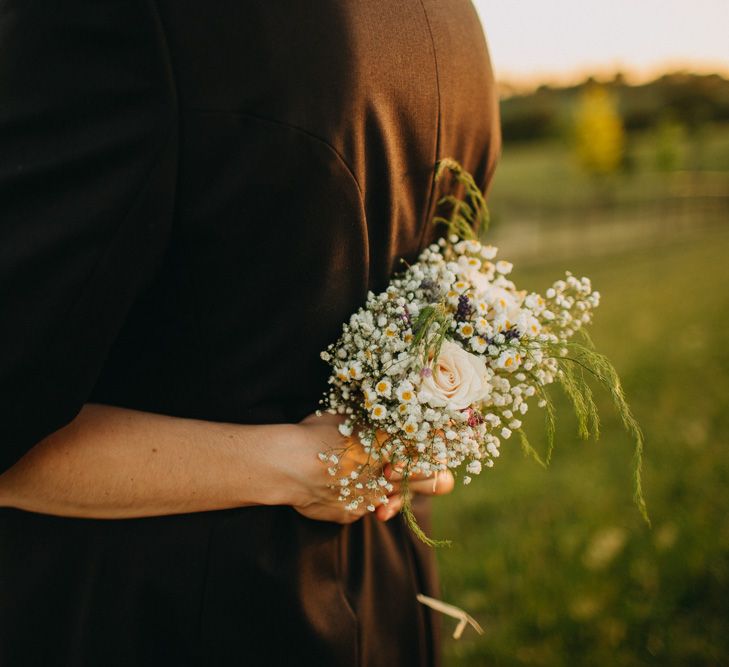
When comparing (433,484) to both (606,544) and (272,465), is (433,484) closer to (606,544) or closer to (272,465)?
(272,465)

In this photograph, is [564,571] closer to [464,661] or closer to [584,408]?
Answer: [464,661]

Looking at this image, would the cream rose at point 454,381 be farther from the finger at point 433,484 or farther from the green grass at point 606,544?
the green grass at point 606,544

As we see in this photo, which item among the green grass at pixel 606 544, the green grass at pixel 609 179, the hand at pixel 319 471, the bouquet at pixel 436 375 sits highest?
the bouquet at pixel 436 375

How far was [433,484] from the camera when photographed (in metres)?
1.74

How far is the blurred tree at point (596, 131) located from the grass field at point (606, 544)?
137 ft

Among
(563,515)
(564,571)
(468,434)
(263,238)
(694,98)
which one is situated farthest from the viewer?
(694,98)

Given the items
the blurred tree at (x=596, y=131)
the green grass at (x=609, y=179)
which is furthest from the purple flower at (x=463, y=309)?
the blurred tree at (x=596, y=131)

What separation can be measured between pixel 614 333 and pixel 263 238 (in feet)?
32.4

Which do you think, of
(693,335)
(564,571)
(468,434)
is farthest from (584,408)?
(693,335)

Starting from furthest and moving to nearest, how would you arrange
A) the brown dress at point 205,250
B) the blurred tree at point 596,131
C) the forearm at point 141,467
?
the blurred tree at point 596,131
the forearm at point 141,467
the brown dress at point 205,250

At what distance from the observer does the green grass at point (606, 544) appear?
3834 millimetres

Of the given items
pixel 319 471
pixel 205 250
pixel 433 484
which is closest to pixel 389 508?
pixel 433 484

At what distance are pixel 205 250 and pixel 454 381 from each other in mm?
563

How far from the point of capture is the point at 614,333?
1032 centimetres
